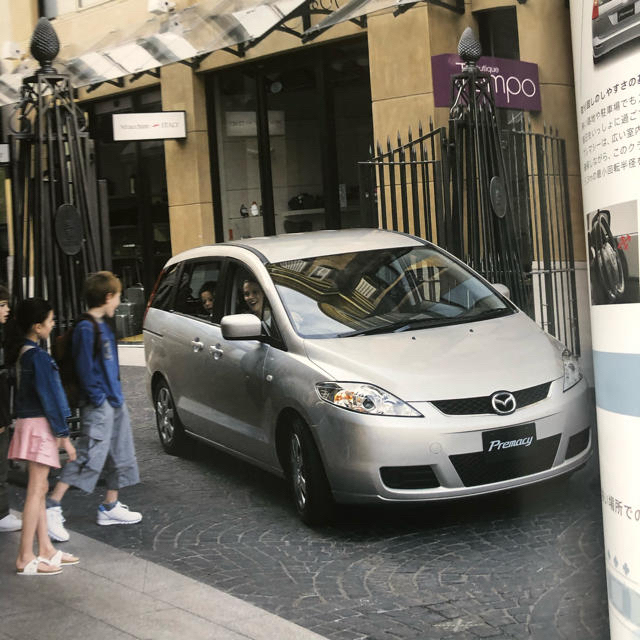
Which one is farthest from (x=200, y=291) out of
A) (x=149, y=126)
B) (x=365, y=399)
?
(x=149, y=126)

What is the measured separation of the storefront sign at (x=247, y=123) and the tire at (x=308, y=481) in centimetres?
1010

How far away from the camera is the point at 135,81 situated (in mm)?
17547

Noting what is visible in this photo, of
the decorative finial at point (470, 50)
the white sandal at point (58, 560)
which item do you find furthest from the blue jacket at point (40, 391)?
the decorative finial at point (470, 50)

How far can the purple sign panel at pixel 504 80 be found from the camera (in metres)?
2.28

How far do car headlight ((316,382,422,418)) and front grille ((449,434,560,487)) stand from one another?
1.13 ft

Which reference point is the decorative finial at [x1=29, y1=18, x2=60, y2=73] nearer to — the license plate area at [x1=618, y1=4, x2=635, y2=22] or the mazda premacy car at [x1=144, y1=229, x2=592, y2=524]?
the mazda premacy car at [x1=144, y1=229, x2=592, y2=524]

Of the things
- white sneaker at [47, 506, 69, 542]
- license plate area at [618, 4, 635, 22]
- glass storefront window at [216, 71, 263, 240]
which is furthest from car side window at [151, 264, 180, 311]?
glass storefront window at [216, 71, 263, 240]

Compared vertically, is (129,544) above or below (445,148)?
below

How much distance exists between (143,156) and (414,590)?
44.2ft

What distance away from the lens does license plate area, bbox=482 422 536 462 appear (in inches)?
228

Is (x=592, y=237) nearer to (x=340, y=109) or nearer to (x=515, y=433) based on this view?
(x=515, y=433)

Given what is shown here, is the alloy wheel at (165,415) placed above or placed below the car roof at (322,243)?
below

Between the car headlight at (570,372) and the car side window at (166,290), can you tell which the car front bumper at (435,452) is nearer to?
the car headlight at (570,372)

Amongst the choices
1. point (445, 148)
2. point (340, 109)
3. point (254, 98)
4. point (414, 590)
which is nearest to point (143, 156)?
point (254, 98)
